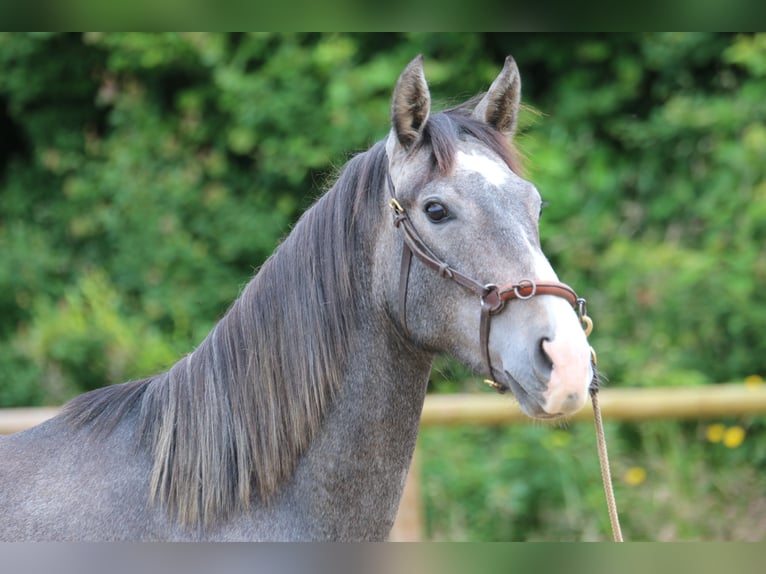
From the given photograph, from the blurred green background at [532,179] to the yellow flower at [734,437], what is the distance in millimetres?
23

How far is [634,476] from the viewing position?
5.09 meters

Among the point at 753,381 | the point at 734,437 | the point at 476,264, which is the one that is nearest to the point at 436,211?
the point at 476,264

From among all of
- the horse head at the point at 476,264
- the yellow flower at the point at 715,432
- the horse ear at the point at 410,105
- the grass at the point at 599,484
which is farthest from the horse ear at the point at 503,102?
the yellow flower at the point at 715,432

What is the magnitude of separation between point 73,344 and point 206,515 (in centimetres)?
468

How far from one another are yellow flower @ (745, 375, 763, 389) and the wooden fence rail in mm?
322

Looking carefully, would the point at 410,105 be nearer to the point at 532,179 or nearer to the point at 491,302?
the point at 491,302

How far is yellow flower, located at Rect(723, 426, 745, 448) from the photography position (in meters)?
5.14

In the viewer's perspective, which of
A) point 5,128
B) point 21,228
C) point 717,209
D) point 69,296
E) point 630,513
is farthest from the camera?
point 5,128

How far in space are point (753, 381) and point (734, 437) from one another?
0.41 metres

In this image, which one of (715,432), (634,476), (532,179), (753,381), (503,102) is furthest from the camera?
(532,179)

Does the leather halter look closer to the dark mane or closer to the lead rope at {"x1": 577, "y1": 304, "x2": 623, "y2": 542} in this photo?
the lead rope at {"x1": 577, "y1": 304, "x2": 623, "y2": 542}

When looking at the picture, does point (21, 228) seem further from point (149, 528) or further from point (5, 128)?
point (149, 528)
